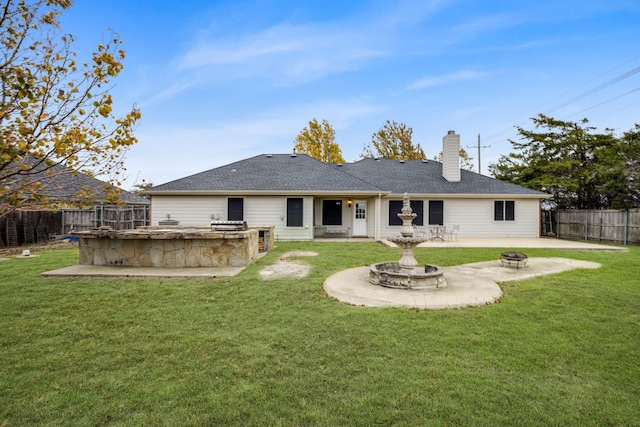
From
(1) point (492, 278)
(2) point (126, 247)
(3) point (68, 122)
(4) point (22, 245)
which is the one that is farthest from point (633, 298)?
(4) point (22, 245)

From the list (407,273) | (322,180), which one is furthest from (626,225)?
(407,273)

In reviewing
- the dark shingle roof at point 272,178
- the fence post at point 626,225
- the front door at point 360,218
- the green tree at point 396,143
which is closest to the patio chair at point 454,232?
the front door at point 360,218

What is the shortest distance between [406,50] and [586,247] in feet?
39.9

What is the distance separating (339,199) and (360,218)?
1518mm

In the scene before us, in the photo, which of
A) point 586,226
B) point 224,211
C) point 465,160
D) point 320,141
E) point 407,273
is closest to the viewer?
point 407,273

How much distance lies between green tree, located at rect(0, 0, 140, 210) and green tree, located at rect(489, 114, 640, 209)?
1973 cm

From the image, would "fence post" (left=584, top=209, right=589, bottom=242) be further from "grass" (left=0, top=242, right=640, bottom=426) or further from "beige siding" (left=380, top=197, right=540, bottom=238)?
"grass" (left=0, top=242, right=640, bottom=426)

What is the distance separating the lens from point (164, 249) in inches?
302

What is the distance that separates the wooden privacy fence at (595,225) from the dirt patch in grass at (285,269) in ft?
50.4

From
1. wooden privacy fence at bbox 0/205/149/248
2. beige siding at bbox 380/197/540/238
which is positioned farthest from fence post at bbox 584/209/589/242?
wooden privacy fence at bbox 0/205/149/248

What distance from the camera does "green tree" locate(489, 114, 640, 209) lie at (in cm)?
1476

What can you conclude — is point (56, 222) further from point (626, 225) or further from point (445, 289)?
point (626, 225)

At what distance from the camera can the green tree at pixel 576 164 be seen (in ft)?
48.4

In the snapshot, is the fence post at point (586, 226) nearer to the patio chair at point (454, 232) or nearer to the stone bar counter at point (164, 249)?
the patio chair at point (454, 232)
